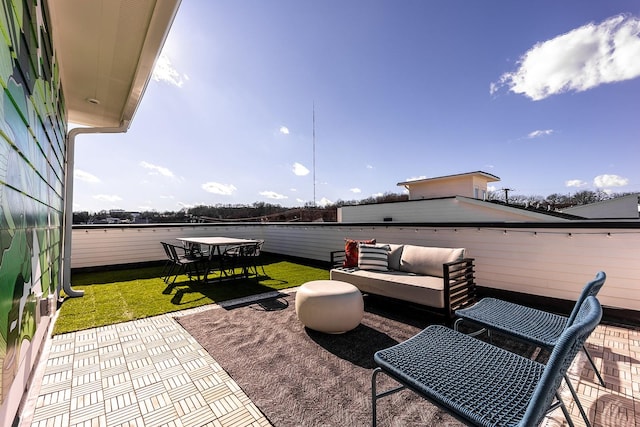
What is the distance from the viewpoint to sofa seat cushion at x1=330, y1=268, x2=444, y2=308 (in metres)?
3.26

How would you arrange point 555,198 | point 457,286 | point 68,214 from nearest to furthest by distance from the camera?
1. point 457,286
2. point 68,214
3. point 555,198

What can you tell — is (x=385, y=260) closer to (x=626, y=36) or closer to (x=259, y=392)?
(x=259, y=392)

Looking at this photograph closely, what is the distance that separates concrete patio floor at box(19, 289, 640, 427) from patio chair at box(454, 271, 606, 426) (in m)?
0.27

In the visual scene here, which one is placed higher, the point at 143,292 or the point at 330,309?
the point at 330,309

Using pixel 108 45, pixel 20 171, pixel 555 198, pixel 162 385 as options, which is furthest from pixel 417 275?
pixel 555 198

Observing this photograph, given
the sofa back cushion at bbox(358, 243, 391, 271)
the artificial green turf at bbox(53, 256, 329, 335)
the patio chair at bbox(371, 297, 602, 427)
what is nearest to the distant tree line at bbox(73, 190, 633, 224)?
the artificial green turf at bbox(53, 256, 329, 335)

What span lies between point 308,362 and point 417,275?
7.59ft

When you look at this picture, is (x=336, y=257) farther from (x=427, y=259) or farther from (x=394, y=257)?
(x=427, y=259)

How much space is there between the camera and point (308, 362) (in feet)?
7.88

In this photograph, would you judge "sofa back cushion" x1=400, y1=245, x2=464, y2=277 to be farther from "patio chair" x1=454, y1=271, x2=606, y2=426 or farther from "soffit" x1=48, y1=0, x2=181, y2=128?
"soffit" x1=48, y1=0, x2=181, y2=128

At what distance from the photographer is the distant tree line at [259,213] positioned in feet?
25.1

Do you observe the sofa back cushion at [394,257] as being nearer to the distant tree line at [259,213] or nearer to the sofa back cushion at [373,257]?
the sofa back cushion at [373,257]

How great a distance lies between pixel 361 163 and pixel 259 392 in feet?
39.5

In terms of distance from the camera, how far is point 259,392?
198cm
